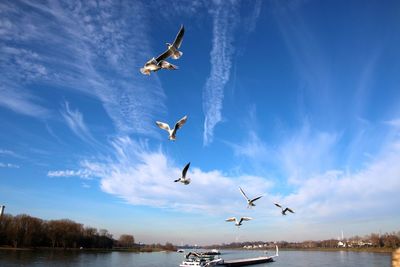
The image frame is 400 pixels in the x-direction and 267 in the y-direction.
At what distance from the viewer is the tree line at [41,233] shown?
404 feet

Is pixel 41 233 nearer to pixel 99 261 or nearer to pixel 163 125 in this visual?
pixel 99 261

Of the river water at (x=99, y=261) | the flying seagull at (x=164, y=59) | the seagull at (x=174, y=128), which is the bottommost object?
the river water at (x=99, y=261)

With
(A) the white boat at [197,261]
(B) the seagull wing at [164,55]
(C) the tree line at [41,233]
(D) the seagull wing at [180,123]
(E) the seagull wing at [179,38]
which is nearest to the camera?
(E) the seagull wing at [179,38]

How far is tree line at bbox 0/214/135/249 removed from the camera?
123m

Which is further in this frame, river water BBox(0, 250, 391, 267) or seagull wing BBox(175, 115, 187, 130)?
river water BBox(0, 250, 391, 267)

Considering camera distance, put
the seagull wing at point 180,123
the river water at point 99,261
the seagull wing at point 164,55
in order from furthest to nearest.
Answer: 1. the river water at point 99,261
2. the seagull wing at point 180,123
3. the seagull wing at point 164,55

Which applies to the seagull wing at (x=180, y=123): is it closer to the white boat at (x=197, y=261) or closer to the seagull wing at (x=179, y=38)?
the seagull wing at (x=179, y=38)

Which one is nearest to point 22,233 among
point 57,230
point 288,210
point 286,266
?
point 57,230

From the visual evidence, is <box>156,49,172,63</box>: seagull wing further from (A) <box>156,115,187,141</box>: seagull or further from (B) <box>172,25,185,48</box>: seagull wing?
(A) <box>156,115,187,141</box>: seagull

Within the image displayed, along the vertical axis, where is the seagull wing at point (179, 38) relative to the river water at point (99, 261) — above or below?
above

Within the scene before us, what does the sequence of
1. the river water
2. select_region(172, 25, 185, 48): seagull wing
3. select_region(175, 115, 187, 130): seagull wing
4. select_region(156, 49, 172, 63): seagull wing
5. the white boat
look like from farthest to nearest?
the white boat → the river water → select_region(175, 115, 187, 130): seagull wing → select_region(156, 49, 172, 63): seagull wing → select_region(172, 25, 185, 48): seagull wing

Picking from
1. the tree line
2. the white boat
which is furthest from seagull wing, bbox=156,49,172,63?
the tree line

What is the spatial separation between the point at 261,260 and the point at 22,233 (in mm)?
83874

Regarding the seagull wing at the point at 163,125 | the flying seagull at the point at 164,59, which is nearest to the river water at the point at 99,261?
the seagull wing at the point at 163,125
